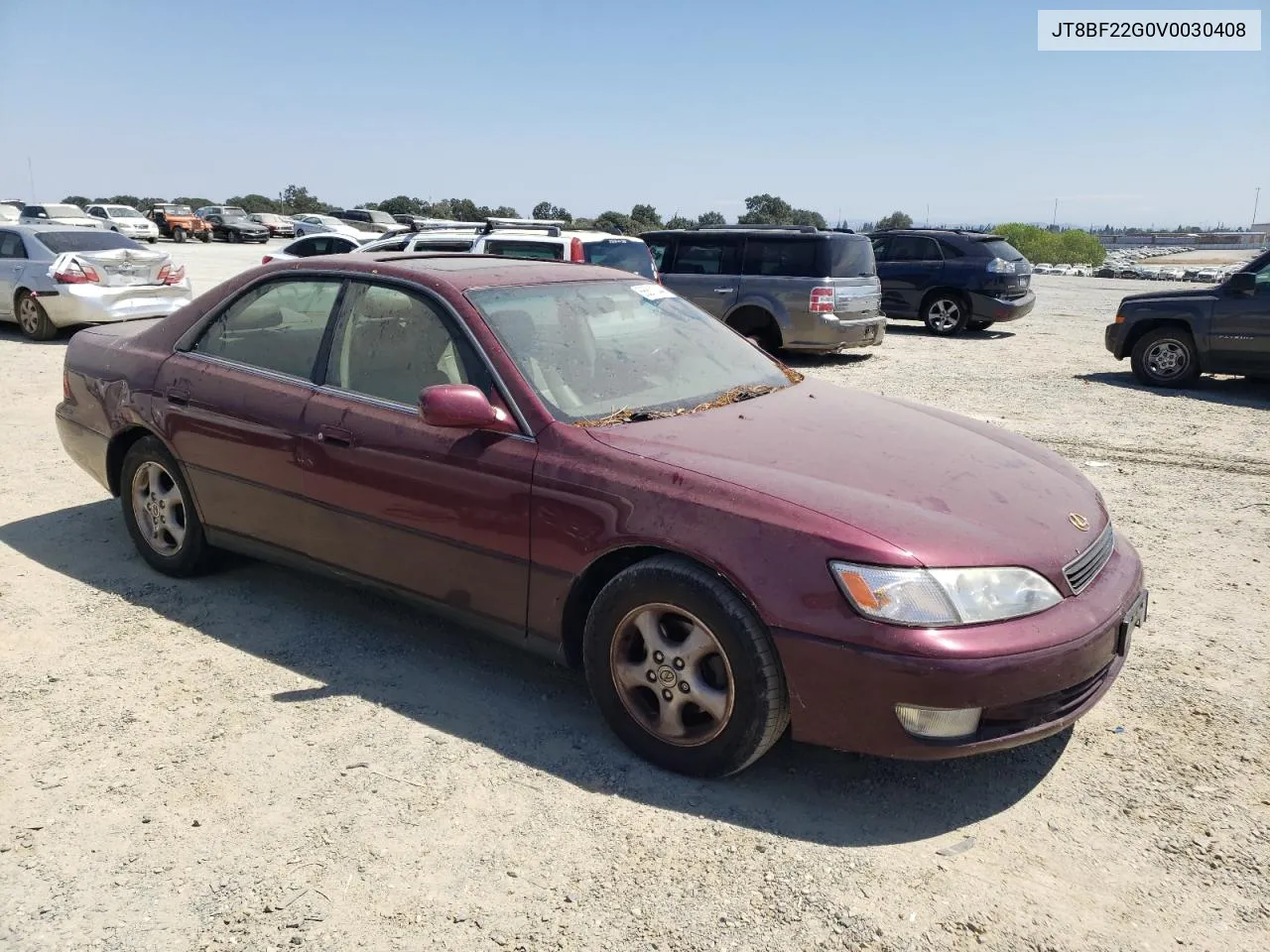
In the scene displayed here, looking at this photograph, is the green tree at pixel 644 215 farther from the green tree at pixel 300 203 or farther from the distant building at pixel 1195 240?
the distant building at pixel 1195 240

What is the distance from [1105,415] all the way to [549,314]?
287 inches

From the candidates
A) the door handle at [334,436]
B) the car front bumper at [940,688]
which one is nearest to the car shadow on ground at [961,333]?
the door handle at [334,436]

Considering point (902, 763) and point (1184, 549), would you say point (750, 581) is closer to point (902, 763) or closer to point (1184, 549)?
point (902, 763)

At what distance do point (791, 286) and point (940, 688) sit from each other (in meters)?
10.1

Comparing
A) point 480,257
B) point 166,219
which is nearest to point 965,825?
point 480,257

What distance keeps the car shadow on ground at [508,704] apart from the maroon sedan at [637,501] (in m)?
0.15

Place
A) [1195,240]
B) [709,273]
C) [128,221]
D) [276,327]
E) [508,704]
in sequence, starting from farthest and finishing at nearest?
[1195,240], [128,221], [709,273], [276,327], [508,704]

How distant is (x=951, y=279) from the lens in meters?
16.0

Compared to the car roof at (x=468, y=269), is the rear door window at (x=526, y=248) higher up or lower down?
higher up

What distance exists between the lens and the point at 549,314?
394cm

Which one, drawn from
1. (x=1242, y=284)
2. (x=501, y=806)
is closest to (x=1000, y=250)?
(x=1242, y=284)

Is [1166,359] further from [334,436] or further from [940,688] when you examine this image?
[334,436]

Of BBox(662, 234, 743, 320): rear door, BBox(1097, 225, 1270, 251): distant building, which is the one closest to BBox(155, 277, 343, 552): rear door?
BBox(662, 234, 743, 320): rear door

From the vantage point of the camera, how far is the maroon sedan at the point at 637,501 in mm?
2848
